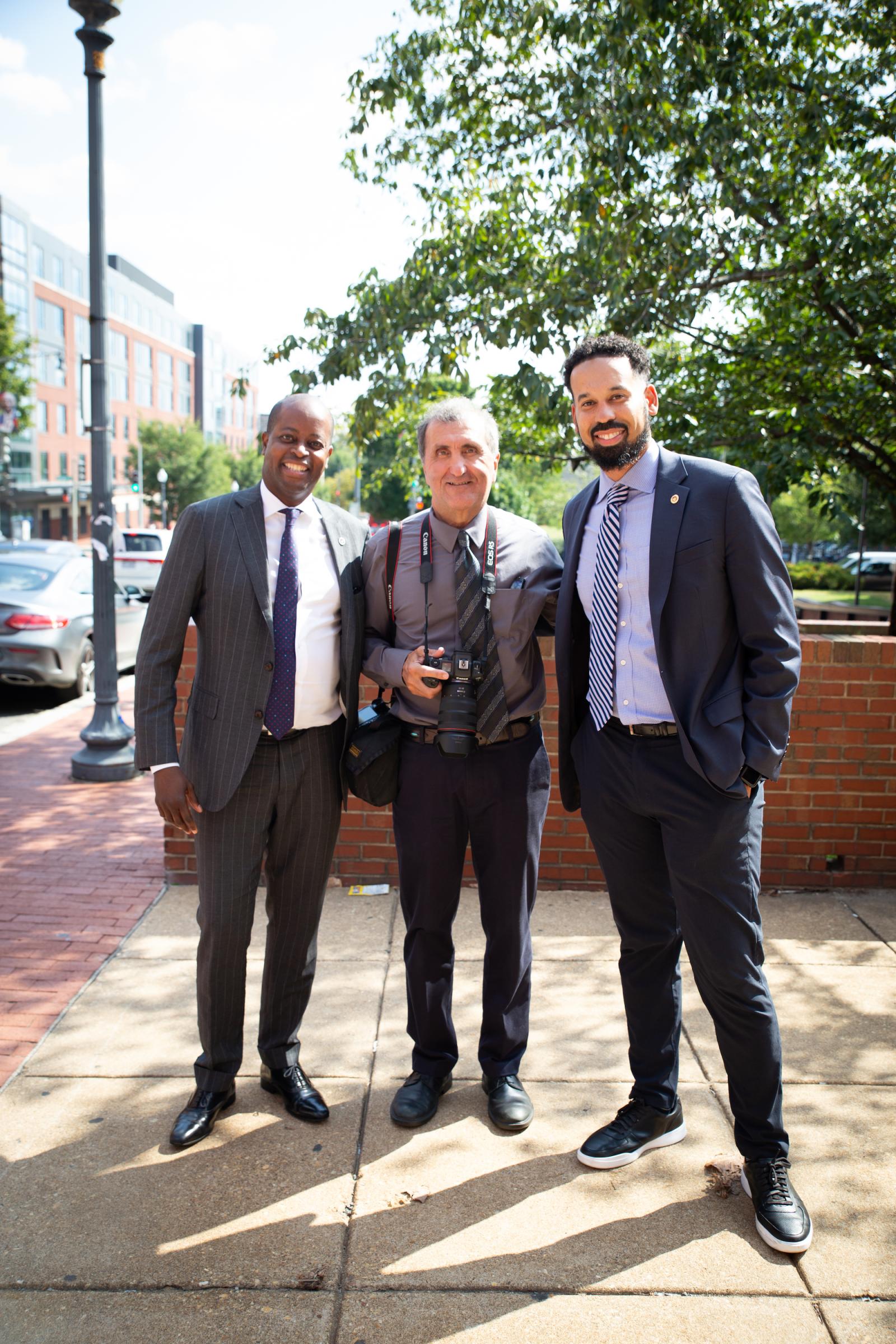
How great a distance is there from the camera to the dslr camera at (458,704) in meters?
2.93

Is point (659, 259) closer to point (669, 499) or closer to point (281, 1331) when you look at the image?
point (669, 499)

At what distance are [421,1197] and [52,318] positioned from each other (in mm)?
68053

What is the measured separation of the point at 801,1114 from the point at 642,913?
0.86 metres

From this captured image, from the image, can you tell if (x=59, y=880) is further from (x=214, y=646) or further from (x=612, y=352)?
(x=612, y=352)

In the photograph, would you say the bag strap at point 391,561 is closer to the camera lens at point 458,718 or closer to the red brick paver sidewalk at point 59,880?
the camera lens at point 458,718

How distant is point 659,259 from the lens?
6.82 m

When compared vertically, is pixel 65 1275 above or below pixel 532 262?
below

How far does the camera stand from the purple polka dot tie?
3.02m

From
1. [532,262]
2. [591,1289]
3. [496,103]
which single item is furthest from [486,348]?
[591,1289]

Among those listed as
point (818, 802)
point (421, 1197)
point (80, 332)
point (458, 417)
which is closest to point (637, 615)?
point (458, 417)

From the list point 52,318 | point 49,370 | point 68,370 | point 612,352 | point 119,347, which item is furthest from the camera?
point 119,347

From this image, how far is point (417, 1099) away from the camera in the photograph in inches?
123

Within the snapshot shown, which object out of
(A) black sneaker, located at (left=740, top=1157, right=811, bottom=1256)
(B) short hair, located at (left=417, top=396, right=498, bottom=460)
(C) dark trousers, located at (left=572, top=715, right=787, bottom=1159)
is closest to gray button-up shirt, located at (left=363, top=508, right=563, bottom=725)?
(B) short hair, located at (left=417, top=396, right=498, bottom=460)

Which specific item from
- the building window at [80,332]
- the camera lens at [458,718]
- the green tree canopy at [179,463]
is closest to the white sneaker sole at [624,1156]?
the camera lens at [458,718]
